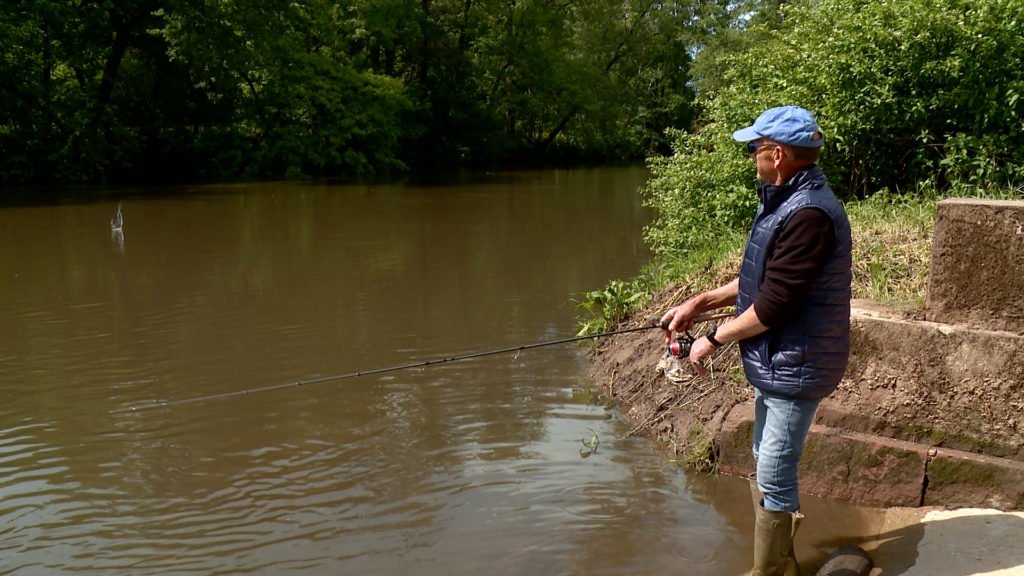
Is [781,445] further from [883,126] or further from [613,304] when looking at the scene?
[883,126]

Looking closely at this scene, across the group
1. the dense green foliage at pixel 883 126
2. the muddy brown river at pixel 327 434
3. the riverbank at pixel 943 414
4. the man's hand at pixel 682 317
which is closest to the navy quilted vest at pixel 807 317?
the man's hand at pixel 682 317

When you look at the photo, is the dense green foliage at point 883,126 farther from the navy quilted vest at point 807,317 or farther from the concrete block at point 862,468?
the navy quilted vest at point 807,317

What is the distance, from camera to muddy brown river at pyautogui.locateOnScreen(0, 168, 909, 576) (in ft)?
14.8

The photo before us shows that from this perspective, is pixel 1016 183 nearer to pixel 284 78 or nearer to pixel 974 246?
pixel 974 246

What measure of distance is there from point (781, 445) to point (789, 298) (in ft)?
2.03

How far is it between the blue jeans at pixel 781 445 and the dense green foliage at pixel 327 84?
91.6ft

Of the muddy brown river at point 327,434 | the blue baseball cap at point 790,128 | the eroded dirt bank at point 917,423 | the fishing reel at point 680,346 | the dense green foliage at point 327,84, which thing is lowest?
the muddy brown river at point 327,434

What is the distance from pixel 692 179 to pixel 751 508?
4895mm

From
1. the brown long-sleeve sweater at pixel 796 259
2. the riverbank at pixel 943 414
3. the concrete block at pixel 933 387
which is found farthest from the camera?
the concrete block at pixel 933 387

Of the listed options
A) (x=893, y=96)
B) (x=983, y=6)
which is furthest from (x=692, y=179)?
(x=983, y=6)

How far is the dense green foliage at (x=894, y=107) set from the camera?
23.7ft

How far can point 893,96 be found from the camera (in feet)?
25.1

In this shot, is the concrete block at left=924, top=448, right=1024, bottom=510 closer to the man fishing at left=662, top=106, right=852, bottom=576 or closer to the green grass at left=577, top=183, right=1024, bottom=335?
the green grass at left=577, top=183, right=1024, bottom=335

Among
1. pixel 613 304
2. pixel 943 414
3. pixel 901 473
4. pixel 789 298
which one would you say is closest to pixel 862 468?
pixel 901 473
